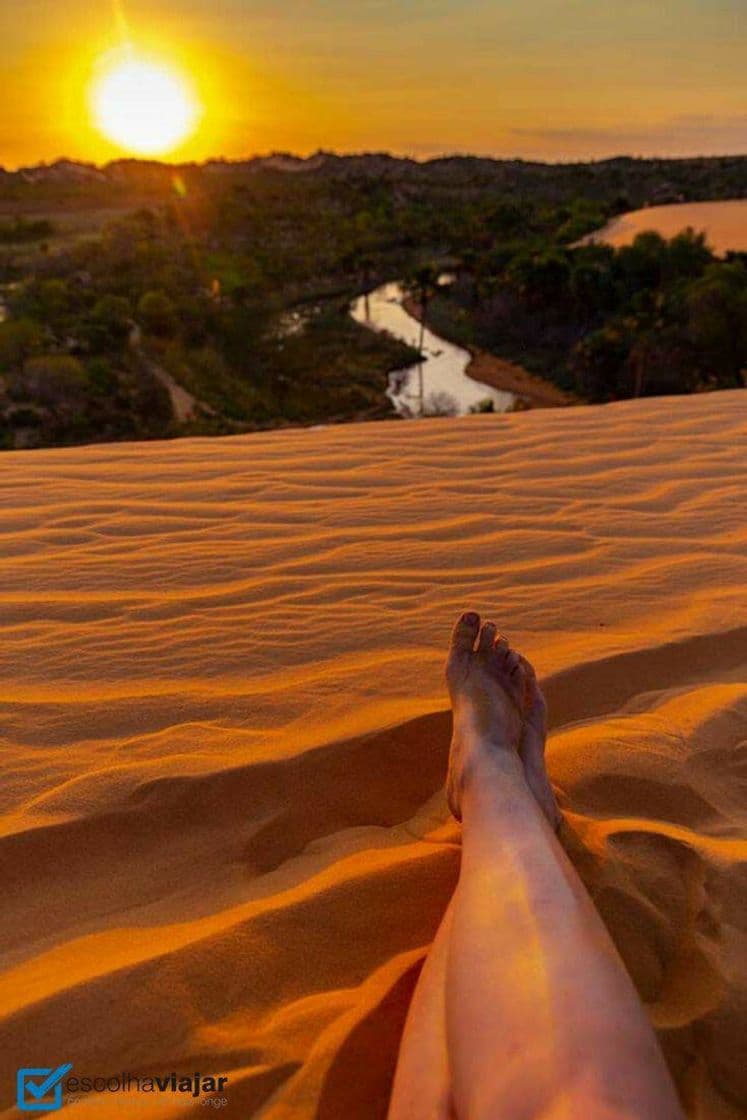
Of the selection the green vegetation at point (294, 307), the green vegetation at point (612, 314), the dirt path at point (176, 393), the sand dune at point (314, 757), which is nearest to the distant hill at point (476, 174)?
the green vegetation at point (294, 307)

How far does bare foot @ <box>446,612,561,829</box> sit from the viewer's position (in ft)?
5.33

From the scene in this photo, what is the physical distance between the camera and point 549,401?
2909cm

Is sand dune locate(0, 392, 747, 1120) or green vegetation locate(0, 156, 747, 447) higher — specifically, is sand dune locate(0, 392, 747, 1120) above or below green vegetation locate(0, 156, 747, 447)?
below

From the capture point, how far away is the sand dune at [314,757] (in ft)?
4.21

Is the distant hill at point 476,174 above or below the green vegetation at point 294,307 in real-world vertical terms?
above

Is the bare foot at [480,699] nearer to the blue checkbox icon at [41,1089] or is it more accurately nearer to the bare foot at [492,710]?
the bare foot at [492,710]

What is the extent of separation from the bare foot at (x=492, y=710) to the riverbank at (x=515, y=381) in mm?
25980

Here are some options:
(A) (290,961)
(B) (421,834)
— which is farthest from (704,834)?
(A) (290,961)

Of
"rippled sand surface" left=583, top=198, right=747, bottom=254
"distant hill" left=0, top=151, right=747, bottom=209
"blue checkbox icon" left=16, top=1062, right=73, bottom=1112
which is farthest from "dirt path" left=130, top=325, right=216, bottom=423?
"distant hill" left=0, top=151, right=747, bottom=209

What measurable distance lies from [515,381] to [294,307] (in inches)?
606

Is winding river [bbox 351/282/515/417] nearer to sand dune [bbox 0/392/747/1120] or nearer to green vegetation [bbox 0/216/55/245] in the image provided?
sand dune [bbox 0/392/747/1120]

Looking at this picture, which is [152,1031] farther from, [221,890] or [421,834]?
[421,834]

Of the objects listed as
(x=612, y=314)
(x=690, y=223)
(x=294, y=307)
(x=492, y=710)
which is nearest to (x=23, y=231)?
(x=294, y=307)

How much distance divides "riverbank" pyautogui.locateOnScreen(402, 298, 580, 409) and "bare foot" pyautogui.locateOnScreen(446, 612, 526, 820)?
85.2 ft
